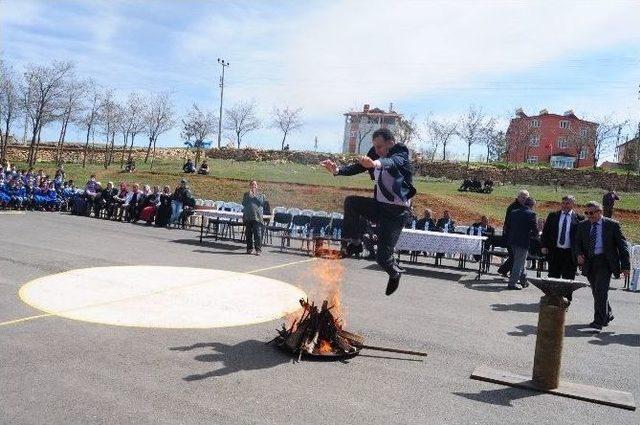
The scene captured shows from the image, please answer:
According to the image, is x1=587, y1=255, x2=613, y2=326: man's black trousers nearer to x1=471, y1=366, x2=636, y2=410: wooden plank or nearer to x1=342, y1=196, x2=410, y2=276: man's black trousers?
x1=471, y1=366, x2=636, y2=410: wooden plank

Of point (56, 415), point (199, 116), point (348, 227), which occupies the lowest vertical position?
point (56, 415)

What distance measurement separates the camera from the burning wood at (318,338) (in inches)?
235

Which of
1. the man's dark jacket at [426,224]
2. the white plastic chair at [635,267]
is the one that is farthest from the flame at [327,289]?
the white plastic chair at [635,267]

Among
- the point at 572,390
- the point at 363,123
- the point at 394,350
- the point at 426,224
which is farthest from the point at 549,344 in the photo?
the point at 363,123

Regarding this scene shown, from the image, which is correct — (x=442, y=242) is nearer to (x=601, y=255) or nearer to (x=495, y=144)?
(x=601, y=255)

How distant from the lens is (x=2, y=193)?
69.9 ft

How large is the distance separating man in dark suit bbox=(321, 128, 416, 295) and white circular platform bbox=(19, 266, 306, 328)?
218 cm

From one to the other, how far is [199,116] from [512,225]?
55626 millimetres

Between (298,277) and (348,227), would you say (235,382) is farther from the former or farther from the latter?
(298,277)

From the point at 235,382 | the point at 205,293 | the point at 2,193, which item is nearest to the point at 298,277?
the point at 205,293

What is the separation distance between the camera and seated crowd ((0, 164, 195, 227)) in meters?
20.2

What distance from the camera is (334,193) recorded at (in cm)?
3141

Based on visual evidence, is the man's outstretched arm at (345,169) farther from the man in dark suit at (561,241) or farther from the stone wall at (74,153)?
the stone wall at (74,153)

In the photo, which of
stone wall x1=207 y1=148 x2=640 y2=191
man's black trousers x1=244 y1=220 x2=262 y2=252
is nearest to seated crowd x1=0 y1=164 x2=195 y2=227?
man's black trousers x1=244 y1=220 x2=262 y2=252
